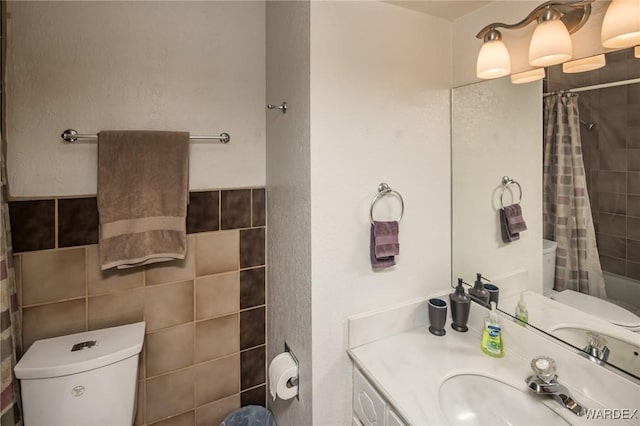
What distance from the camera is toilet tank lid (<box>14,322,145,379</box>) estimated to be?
1051 millimetres

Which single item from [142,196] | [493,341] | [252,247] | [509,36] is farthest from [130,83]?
[493,341]

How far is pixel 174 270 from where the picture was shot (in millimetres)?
1422

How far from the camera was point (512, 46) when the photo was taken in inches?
47.4

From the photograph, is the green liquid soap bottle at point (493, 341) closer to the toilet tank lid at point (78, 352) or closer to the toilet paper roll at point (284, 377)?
the toilet paper roll at point (284, 377)

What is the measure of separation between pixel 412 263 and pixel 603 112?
830 millimetres

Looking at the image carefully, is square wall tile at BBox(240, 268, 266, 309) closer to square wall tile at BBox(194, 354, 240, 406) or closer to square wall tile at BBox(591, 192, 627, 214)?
square wall tile at BBox(194, 354, 240, 406)

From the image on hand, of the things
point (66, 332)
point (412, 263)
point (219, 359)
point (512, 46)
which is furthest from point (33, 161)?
point (512, 46)

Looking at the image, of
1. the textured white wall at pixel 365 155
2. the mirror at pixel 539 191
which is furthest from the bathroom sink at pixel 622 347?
the textured white wall at pixel 365 155

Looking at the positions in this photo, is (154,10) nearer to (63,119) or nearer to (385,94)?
(63,119)

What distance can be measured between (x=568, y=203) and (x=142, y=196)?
5.44 ft

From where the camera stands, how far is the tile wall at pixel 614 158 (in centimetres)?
91

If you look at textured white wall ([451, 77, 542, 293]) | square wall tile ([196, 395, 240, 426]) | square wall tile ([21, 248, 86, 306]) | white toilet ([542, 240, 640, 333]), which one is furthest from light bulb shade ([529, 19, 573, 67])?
square wall tile ([196, 395, 240, 426])

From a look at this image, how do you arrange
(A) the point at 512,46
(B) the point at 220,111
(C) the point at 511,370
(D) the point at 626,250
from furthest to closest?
1. (B) the point at 220,111
2. (A) the point at 512,46
3. (C) the point at 511,370
4. (D) the point at 626,250

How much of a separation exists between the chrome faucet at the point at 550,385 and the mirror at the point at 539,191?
0.47 ft
